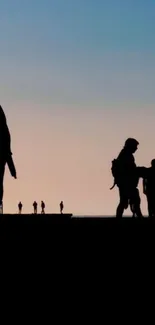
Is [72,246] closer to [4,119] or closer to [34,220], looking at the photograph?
[34,220]

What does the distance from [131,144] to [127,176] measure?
2.60 feet

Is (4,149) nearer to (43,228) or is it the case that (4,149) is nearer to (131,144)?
(43,228)

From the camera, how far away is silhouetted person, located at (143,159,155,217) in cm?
2352

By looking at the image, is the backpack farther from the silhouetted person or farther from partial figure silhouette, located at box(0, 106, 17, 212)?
partial figure silhouette, located at box(0, 106, 17, 212)

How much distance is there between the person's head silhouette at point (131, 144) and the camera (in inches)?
864

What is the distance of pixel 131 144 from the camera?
2202 centimetres

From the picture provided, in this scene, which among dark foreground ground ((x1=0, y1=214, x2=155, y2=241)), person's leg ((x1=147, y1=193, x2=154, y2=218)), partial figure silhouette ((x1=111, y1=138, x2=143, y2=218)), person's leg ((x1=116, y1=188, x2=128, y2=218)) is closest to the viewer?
dark foreground ground ((x1=0, y1=214, x2=155, y2=241))

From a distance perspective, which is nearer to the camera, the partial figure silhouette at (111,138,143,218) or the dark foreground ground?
the dark foreground ground

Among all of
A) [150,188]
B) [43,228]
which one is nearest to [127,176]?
[150,188]

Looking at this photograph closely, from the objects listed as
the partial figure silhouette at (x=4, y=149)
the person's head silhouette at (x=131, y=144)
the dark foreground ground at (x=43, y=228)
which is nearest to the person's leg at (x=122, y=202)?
the person's head silhouette at (x=131, y=144)

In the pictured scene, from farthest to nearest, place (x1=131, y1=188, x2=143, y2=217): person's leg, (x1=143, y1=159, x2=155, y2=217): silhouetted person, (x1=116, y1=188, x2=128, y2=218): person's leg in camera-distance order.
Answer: (x1=143, y1=159, x2=155, y2=217): silhouetted person, (x1=131, y1=188, x2=143, y2=217): person's leg, (x1=116, y1=188, x2=128, y2=218): person's leg

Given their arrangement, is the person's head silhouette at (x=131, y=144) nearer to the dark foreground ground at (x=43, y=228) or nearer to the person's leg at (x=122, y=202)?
the person's leg at (x=122, y=202)

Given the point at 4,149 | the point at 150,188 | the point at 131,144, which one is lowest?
the point at 150,188

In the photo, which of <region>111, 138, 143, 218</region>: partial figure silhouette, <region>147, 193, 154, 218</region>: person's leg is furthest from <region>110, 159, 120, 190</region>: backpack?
<region>147, 193, 154, 218</region>: person's leg
